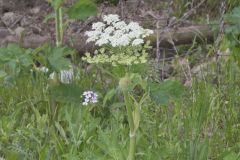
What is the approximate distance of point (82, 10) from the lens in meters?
3.89

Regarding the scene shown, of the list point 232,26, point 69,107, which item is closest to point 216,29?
point 232,26

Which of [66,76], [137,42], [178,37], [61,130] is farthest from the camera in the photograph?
[178,37]

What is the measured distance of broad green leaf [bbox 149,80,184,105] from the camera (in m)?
3.24

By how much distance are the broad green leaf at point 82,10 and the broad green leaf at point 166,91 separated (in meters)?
0.77

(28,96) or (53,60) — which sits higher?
(53,60)

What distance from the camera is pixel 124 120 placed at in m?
3.90

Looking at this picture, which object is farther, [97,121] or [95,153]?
[97,121]

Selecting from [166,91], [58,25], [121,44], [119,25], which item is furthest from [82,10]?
[121,44]

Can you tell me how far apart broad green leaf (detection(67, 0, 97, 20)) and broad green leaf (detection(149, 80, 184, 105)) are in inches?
30.1

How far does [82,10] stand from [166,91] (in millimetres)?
875

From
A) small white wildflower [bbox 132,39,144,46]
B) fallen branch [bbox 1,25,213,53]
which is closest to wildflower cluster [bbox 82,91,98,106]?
small white wildflower [bbox 132,39,144,46]

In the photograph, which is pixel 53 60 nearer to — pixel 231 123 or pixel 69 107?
pixel 69 107

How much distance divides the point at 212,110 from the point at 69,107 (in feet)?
2.65

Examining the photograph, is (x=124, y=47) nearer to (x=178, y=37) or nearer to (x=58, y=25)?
(x=58, y=25)
